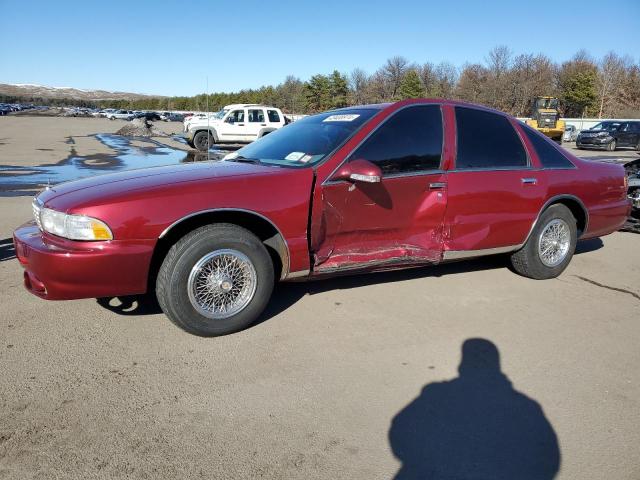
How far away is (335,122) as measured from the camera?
410 centimetres

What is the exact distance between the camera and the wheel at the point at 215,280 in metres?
3.12

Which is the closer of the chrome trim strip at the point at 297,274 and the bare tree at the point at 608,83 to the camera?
the chrome trim strip at the point at 297,274

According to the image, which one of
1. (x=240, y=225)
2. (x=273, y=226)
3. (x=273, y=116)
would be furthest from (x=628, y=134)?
(x=240, y=225)

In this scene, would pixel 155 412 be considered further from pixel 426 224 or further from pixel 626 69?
pixel 626 69

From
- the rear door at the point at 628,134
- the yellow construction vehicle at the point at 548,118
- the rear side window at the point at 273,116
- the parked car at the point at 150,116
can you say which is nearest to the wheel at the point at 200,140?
the rear side window at the point at 273,116

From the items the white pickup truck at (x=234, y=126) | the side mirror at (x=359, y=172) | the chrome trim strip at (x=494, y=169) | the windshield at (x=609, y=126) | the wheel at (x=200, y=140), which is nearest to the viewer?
the side mirror at (x=359, y=172)

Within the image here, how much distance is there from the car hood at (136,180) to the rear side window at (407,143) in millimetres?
789

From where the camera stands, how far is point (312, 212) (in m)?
3.48

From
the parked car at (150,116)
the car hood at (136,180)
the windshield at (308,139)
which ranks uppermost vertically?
the parked car at (150,116)

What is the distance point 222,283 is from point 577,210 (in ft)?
12.6

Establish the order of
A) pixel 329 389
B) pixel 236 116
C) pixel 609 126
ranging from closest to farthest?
pixel 329 389, pixel 236 116, pixel 609 126

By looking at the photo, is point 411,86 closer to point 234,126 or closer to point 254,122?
point 254,122

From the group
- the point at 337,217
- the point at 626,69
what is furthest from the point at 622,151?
the point at 626,69

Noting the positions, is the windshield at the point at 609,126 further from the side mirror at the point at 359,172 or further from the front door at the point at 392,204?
the side mirror at the point at 359,172
